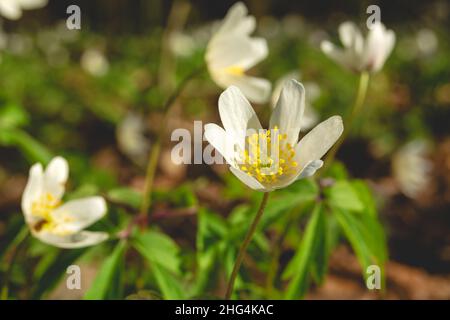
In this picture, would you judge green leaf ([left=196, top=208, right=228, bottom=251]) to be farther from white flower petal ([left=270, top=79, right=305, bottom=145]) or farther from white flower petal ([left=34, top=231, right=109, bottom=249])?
white flower petal ([left=270, top=79, right=305, bottom=145])

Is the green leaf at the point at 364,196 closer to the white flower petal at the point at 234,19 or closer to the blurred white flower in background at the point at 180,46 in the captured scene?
the white flower petal at the point at 234,19

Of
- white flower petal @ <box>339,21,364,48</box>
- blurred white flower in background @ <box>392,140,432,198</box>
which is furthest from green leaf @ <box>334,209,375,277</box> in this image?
blurred white flower in background @ <box>392,140,432,198</box>

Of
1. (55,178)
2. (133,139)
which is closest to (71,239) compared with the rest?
(55,178)

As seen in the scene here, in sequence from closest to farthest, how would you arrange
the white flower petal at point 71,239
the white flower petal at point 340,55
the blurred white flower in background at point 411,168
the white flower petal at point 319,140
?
the white flower petal at point 319,140
the white flower petal at point 71,239
the white flower petal at point 340,55
the blurred white flower in background at point 411,168

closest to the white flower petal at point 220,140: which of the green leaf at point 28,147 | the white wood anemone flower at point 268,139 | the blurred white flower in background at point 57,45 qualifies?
the white wood anemone flower at point 268,139

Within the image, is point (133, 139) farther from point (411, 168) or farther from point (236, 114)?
point (236, 114)
